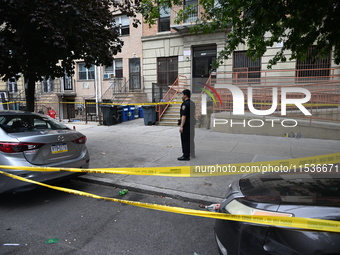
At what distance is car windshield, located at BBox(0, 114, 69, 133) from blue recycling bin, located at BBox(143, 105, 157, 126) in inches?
301

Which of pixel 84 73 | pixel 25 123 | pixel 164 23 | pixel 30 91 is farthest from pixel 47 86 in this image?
pixel 25 123

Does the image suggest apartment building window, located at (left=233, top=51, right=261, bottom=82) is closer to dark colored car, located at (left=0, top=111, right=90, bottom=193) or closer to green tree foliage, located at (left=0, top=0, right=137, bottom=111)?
green tree foliage, located at (left=0, top=0, right=137, bottom=111)

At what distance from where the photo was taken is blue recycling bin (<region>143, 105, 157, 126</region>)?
12477 mm

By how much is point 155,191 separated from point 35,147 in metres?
2.19

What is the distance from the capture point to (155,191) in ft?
14.9

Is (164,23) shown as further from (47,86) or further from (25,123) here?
(25,123)

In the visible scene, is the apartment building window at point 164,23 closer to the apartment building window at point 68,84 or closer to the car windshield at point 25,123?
the apartment building window at point 68,84

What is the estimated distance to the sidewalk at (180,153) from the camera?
468cm

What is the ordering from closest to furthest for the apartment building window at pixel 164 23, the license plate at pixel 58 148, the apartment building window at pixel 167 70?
the license plate at pixel 58 148
the apartment building window at pixel 167 70
the apartment building window at pixel 164 23

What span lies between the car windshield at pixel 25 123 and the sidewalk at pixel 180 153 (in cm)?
136

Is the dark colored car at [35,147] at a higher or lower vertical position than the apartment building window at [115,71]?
lower

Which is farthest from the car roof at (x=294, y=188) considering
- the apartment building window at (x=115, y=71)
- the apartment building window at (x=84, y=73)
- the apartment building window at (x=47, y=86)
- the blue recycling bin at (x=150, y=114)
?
the apartment building window at (x=47, y=86)

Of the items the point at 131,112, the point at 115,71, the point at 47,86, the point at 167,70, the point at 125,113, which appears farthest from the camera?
the point at 47,86

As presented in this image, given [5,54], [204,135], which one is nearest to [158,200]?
[5,54]
